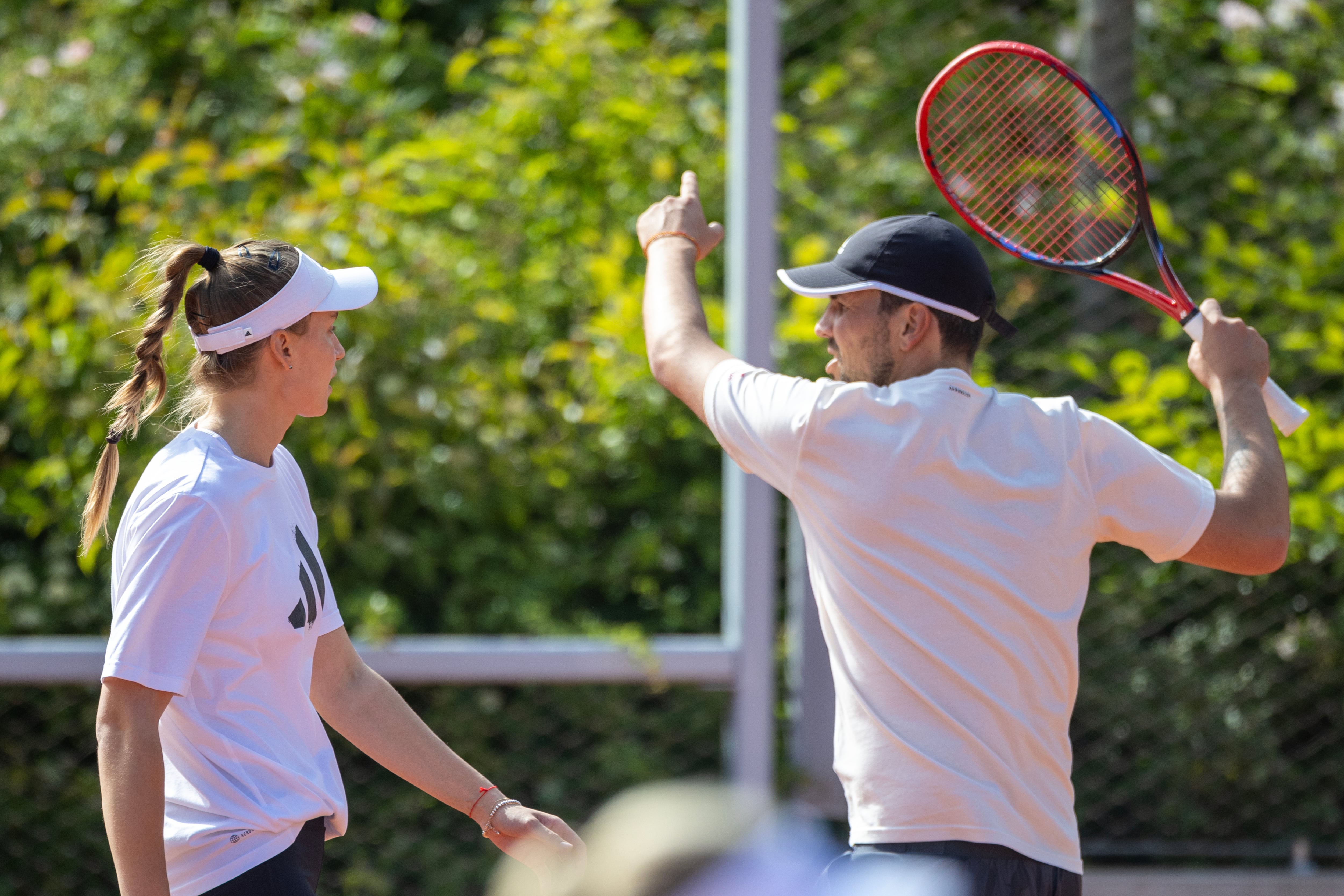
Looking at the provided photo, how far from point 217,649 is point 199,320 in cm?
49

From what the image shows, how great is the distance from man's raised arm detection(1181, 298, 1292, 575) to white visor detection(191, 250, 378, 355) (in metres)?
1.33

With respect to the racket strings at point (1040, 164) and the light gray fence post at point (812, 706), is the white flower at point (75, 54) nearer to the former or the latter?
the light gray fence post at point (812, 706)

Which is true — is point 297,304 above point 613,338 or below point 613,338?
above

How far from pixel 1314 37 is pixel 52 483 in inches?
168

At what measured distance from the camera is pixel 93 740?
354 cm

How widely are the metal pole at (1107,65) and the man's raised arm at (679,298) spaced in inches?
90.5

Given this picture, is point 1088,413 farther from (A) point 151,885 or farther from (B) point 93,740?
(B) point 93,740

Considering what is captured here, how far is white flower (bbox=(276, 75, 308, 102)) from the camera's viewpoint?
472 cm

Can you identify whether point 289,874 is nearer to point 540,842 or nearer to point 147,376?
point 540,842

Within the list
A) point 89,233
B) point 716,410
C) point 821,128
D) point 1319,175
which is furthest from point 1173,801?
point 89,233

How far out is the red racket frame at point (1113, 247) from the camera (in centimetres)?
226

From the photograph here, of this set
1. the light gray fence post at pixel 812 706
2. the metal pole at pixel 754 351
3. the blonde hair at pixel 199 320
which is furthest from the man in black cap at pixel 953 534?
the light gray fence post at pixel 812 706

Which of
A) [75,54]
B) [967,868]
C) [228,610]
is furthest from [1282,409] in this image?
[75,54]

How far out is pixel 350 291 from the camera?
1990mm
